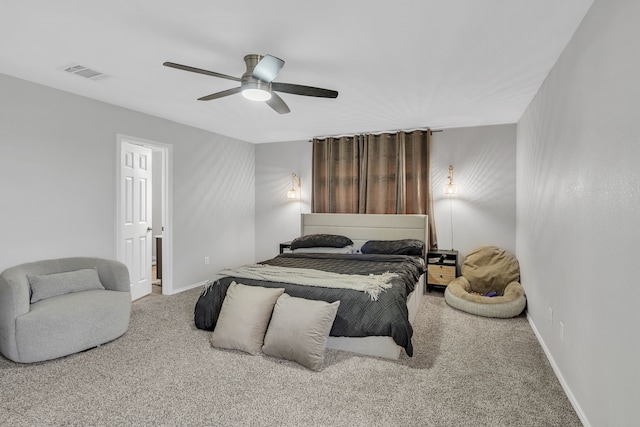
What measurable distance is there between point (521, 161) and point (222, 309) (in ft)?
12.5

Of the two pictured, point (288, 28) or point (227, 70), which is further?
point (227, 70)

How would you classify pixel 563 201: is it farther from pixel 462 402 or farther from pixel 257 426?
pixel 257 426

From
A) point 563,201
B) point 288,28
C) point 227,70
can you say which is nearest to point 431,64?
point 288,28

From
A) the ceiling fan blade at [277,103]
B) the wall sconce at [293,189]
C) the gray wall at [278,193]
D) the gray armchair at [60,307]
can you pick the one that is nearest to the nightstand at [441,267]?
the gray wall at [278,193]

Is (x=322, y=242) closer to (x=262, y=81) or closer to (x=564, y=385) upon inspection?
(x=262, y=81)

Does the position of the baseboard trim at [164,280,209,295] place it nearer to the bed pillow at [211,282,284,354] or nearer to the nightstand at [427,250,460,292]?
the bed pillow at [211,282,284,354]

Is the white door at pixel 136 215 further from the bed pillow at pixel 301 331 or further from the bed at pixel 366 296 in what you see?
the bed pillow at pixel 301 331

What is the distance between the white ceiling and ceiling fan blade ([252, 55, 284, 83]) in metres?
0.19

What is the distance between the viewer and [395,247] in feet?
15.3

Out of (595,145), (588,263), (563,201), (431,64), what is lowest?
(588,263)

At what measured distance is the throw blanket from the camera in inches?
119

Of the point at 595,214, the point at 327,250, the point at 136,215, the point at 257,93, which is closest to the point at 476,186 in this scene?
the point at 327,250

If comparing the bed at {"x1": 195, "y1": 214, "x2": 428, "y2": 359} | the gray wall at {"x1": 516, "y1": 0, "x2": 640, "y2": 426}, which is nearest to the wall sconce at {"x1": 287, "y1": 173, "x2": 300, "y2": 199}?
the bed at {"x1": 195, "y1": 214, "x2": 428, "y2": 359}

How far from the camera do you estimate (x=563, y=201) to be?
2449 mm
